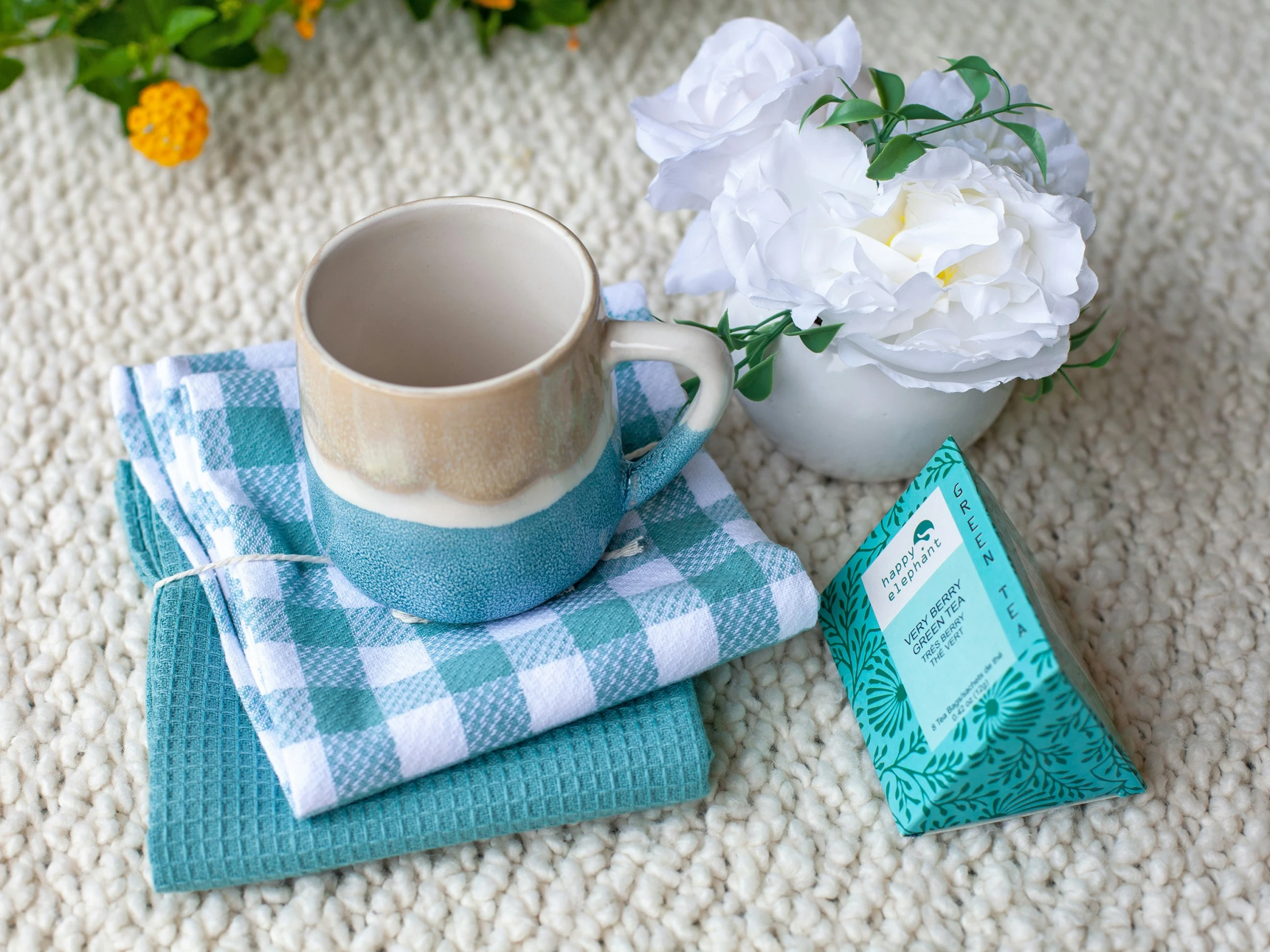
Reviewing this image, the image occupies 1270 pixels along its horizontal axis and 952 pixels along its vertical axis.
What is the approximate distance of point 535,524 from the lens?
385 mm

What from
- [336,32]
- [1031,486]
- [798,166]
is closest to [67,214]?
[336,32]

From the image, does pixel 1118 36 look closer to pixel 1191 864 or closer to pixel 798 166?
pixel 798 166

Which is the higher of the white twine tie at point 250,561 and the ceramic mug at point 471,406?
the ceramic mug at point 471,406

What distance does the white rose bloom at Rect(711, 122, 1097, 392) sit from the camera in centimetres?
42

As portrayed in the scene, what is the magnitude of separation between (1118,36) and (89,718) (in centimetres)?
74

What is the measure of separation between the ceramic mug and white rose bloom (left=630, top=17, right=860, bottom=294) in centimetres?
9

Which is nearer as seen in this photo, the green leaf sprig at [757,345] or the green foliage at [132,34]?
the green leaf sprig at [757,345]

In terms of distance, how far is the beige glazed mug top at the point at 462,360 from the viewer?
1.15 feet

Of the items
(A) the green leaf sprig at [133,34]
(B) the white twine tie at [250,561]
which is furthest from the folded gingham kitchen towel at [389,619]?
(A) the green leaf sprig at [133,34]

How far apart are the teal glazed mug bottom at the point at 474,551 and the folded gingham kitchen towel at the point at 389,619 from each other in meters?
0.02

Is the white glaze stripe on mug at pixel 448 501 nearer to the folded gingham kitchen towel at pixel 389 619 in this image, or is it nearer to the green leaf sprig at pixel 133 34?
the folded gingham kitchen towel at pixel 389 619

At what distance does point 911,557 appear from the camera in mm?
424

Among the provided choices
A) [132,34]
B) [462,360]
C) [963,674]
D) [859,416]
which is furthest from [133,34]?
[963,674]

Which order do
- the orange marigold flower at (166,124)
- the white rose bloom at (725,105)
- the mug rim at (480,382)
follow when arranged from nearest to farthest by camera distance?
the mug rim at (480,382)
the white rose bloom at (725,105)
the orange marigold flower at (166,124)
